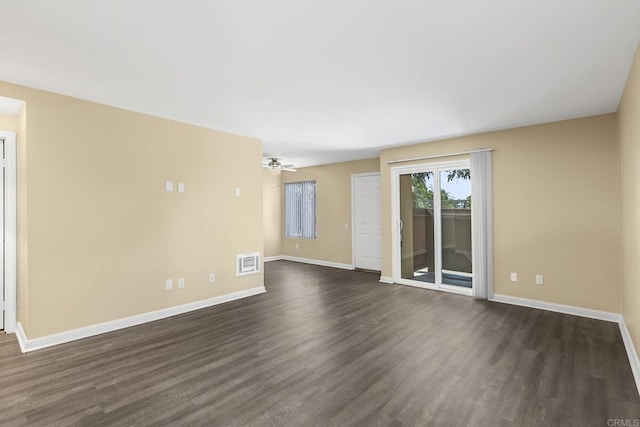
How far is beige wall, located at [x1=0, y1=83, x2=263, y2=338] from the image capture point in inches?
124

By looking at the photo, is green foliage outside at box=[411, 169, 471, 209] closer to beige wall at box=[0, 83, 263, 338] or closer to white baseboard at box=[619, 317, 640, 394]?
white baseboard at box=[619, 317, 640, 394]

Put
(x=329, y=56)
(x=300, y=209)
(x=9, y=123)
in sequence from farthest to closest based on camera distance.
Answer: (x=300, y=209)
(x=9, y=123)
(x=329, y=56)

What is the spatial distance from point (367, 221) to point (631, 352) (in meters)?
4.81

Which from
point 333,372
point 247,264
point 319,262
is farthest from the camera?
point 319,262

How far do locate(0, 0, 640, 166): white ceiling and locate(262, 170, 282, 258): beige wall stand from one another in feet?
15.3

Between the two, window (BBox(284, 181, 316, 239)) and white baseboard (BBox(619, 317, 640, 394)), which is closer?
white baseboard (BBox(619, 317, 640, 394))

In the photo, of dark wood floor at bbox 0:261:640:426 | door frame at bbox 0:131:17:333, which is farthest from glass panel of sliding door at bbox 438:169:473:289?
door frame at bbox 0:131:17:333

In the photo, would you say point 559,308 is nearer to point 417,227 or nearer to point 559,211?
point 559,211

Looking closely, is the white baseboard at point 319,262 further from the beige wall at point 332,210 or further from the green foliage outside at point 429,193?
the green foliage outside at point 429,193

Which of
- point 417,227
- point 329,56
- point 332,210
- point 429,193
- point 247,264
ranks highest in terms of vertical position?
point 329,56

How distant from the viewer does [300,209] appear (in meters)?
8.55

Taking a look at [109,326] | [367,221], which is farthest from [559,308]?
[109,326]

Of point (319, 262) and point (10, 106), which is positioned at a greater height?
point (10, 106)

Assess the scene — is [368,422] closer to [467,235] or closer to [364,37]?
[364,37]
